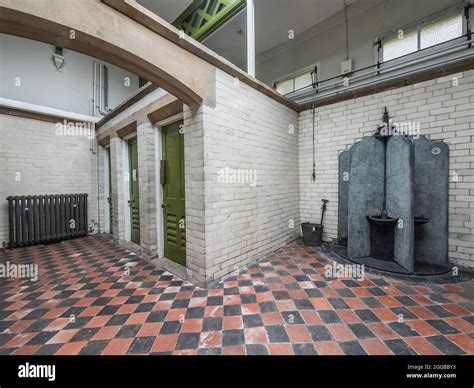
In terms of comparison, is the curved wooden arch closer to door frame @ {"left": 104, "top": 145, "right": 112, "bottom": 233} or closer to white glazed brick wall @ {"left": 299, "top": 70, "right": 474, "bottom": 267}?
white glazed brick wall @ {"left": 299, "top": 70, "right": 474, "bottom": 267}

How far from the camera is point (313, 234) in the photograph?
402cm

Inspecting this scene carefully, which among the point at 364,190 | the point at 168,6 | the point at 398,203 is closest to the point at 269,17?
the point at 168,6

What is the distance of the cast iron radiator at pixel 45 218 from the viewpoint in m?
4.27

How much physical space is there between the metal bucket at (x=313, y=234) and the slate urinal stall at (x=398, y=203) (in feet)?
2.23

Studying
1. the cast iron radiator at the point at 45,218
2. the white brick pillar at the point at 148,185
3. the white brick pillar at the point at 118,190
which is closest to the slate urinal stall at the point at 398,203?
the white brick pillar at the point at 148,185

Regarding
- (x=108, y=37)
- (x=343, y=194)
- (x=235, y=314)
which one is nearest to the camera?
(x=108, y=37)

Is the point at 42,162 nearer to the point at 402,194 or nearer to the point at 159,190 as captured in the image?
the point at 159,190

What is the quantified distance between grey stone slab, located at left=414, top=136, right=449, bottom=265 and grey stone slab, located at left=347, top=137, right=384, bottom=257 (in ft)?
1.88

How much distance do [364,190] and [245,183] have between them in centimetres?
194

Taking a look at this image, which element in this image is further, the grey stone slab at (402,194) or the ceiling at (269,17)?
the ceiling at (269,17)

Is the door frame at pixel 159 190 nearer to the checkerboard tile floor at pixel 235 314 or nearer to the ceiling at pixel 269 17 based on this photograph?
the checkerboard tile floor at pixel 235 314

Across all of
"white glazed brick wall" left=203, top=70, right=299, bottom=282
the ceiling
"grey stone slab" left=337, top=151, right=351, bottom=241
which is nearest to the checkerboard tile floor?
"white glazed brick wall" left=203, top=70, right=299, bottom=282

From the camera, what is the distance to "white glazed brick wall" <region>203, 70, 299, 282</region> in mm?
2637

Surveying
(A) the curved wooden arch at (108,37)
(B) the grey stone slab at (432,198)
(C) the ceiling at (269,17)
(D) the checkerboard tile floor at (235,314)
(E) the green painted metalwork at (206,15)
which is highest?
(C) the ceiling at (269,17)
